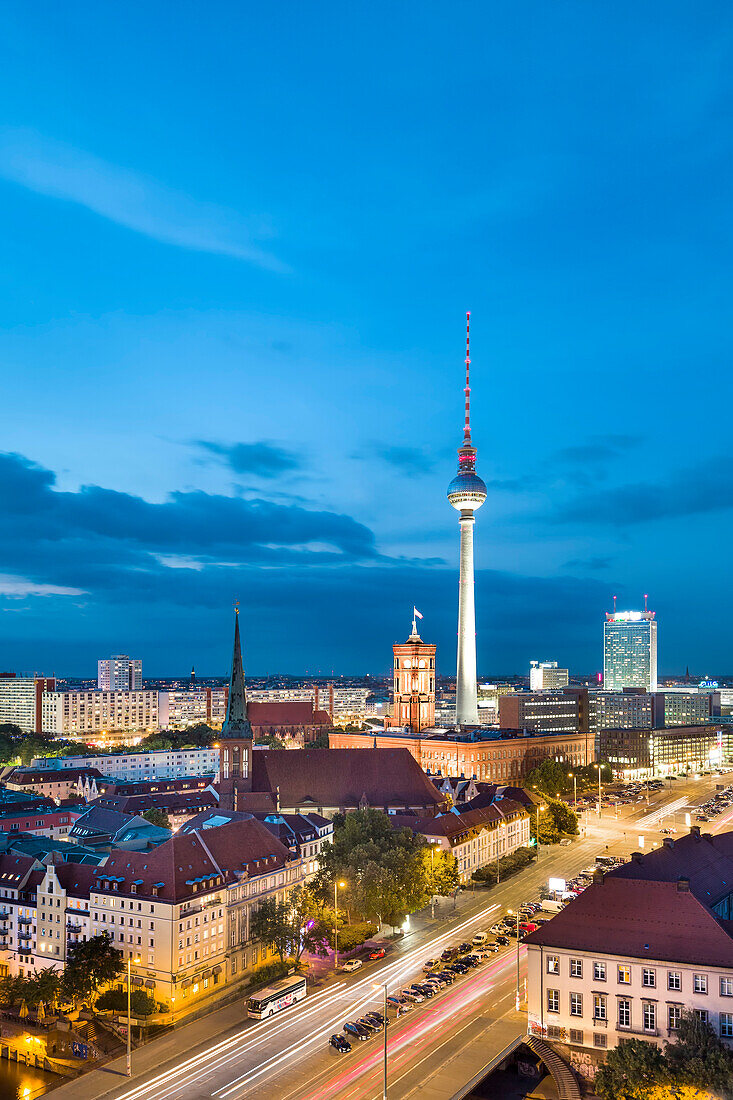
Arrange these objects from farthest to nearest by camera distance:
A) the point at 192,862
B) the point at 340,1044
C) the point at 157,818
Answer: the point at 157,818 < the point at 192,862 < the point at 340,1044

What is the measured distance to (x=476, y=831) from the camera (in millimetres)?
105875

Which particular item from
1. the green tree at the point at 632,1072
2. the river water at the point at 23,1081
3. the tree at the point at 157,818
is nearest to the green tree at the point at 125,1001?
the river water at the point at 23,1081

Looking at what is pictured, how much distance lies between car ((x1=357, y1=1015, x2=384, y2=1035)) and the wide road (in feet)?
2.26

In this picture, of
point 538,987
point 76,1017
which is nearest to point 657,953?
point 538,987

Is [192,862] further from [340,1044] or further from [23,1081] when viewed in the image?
[340,1044]

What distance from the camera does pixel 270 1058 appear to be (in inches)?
2175

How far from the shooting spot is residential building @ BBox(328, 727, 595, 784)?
164000 millimetres

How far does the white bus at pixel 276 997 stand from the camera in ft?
205

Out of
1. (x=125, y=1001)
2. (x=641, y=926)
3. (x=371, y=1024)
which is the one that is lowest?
(x=125, y=1001)

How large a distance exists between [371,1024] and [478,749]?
353 feet

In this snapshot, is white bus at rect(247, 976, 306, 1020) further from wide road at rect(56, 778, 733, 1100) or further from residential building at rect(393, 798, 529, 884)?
residential building at rect(393, 798, 529, 884)

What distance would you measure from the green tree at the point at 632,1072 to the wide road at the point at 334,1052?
841 centimetres

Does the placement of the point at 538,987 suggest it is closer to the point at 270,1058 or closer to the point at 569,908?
the point at 569,908

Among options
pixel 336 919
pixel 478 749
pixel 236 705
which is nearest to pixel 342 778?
pixel 236 705
